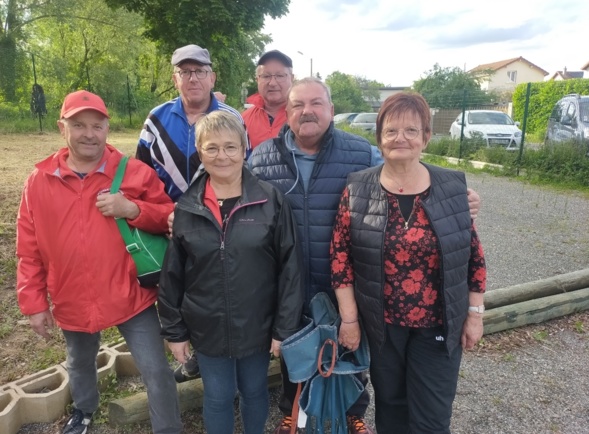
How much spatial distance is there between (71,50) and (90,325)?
99.3 ft

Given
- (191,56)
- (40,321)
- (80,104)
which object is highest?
(191,56)

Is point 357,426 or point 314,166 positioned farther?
point 357,426

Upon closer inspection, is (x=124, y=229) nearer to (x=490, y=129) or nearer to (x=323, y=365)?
(x=323, y=365)

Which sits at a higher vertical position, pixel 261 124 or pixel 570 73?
pixel 570 73

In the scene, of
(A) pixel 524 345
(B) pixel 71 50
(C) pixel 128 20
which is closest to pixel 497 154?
(A) pixel 524 345

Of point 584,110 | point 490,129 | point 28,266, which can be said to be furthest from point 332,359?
point 490,129

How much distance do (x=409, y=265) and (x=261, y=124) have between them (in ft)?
5.63

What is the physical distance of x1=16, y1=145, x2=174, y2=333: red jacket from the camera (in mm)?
2400

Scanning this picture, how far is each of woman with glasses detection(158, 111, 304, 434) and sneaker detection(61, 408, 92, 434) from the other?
936mm

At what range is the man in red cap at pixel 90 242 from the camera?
94.6 inches

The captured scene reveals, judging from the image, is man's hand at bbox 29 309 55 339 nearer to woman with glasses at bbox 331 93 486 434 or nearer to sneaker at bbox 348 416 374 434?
woman with glasses at bbox 331 93 486 434

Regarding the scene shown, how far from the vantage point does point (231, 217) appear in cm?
225

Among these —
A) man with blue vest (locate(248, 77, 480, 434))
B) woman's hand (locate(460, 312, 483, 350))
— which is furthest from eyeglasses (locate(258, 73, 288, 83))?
woman's hand (locate(460, 312, 483, 350))

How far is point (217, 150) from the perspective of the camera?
88.9 inches
